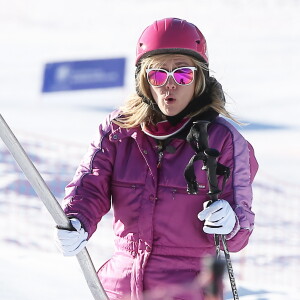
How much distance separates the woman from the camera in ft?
11.2

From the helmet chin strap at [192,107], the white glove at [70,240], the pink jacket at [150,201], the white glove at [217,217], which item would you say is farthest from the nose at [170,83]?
the white glove at [70,240]

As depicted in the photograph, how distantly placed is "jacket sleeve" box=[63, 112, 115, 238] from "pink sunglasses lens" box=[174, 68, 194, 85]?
37cm

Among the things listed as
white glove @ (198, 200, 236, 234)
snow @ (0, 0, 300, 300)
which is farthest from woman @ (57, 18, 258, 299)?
snow @ (0, 0, 300, 300)

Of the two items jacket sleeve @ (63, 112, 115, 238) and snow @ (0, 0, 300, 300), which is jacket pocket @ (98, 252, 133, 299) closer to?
jacket sleeve @ (63, 112, 115, 238)

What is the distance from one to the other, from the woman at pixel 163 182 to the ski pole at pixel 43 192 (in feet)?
0.20

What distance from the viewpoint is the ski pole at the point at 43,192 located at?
2906 mm

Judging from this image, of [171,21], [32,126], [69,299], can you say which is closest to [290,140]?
[32,126]

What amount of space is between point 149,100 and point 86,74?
12.9 m

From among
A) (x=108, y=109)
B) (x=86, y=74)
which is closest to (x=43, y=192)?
(x=86, y=74)

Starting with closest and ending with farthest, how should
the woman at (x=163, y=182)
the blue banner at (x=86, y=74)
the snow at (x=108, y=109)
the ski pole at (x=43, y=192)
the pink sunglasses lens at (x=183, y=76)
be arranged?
the ski pole at (x=43, y=192) < the woman at (x=163, y=182) < the pink sunglasses lens at (x=183, y=76) < the snow at (x=108, y=109) < the blue banner at (x=86, y=74)

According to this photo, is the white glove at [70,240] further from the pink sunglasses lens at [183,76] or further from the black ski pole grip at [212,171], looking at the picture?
the pink sunglasses lens at [183,76]

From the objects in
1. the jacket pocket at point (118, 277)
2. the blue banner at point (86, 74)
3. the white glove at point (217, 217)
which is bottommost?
the jacket pocket at point (118, 277)

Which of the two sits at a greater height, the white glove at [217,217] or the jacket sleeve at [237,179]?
the jacket sleeve at [237,179]

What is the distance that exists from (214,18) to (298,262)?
1936 cm
